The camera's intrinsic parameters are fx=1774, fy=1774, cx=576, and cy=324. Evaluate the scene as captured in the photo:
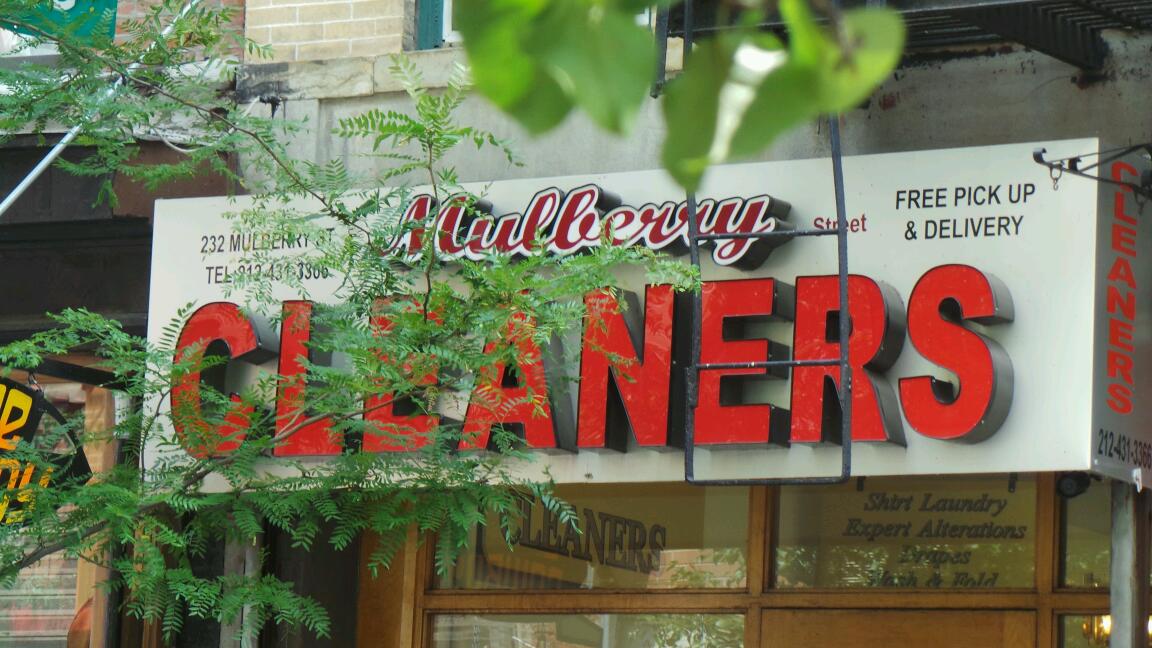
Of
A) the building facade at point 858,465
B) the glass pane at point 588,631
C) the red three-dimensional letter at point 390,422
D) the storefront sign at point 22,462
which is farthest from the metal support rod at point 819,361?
the storefront sign at point 22,462

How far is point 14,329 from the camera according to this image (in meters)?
9.28

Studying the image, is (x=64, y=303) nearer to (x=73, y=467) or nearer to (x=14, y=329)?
(x=14, y=329)

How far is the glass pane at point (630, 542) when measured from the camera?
26.3ft

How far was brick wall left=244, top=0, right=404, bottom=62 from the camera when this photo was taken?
8.65 m

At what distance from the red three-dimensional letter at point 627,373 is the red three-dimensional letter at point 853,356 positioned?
56cm

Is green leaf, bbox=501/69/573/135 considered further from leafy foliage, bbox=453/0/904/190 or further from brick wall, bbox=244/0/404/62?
brick wall, bbox=244/0/404/62

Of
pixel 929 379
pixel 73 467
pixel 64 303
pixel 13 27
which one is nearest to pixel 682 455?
pixel 929 379

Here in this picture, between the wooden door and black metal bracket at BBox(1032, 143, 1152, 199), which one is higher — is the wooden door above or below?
below

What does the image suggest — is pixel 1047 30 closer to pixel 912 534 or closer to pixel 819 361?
pixel 819 361

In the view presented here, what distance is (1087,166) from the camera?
21.3 ft

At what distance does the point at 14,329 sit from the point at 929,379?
198 inches

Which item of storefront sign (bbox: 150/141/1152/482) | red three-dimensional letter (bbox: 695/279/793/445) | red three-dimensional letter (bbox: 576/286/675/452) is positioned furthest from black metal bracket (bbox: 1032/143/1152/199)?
red three-dimensional letter (bbox: 576/286/675/452)

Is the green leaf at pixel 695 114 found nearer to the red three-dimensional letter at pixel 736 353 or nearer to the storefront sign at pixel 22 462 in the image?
the red three-dimensional letter at pixel 736 353

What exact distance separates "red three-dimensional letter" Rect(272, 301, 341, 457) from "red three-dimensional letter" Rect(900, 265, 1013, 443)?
2346mm
